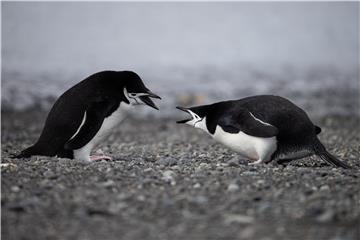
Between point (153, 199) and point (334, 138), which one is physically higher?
point (153, 199)

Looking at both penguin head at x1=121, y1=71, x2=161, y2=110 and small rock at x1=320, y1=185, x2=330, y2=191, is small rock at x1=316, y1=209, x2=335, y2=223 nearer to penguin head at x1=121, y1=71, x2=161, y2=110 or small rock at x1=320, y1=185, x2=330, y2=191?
small rock at x1=320, y1=185, x2=330, y2=191

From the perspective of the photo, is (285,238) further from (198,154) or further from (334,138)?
(334,138)

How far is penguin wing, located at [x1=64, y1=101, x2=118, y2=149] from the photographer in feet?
15.3

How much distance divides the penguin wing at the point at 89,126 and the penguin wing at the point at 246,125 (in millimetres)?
969

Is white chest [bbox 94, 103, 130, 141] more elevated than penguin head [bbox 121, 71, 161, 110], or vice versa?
penguin head [bbox 121, 71, 161, 110]

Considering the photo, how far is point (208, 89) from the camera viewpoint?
44.3ft

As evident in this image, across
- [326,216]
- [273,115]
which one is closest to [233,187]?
[326,216]

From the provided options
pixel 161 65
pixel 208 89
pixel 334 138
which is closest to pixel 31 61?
pixel 161 65

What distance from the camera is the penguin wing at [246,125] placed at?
4504mm

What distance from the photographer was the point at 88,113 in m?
→ 4.68

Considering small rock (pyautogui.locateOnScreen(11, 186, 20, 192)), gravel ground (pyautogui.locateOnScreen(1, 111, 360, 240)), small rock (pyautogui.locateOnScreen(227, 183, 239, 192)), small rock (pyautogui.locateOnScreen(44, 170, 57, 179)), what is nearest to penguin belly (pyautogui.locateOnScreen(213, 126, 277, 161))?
gravel ground (pyautogui.locateOnScreen(1, 111, 360, 240))

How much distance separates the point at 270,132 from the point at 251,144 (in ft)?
0.68

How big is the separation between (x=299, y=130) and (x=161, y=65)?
15.1 metres

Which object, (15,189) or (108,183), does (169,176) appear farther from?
(15,189)
